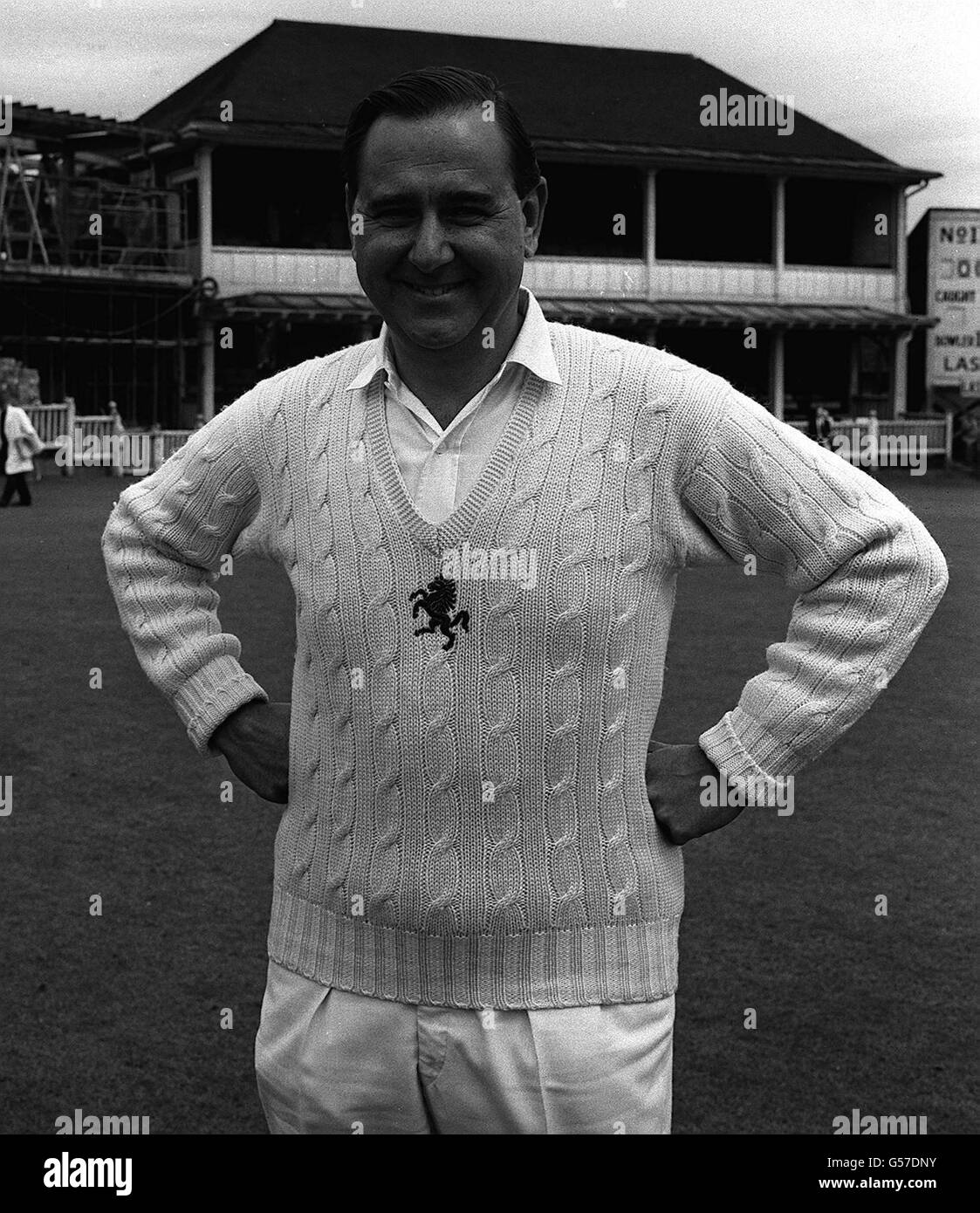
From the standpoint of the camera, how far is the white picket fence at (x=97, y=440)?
32.3 m

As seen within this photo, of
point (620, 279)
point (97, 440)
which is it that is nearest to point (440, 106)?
point (97, 440)

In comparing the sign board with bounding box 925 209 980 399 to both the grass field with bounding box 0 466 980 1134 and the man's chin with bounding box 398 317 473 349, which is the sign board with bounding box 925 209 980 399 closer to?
the grass field with bounding box 0 466 980 1134

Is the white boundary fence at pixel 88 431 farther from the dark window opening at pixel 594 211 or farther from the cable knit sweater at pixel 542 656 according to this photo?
the cable knit sweater at pixel 542 656

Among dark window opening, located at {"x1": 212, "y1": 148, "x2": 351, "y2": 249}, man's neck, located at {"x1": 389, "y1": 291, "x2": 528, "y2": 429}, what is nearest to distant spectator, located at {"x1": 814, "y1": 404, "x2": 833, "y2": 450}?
dark window opening, located at {"x1": 212, "y1": 148, "x2": 351, "y2": 249}

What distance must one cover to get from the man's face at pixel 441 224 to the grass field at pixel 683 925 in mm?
2591

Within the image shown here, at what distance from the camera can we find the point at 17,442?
25125 millimetres

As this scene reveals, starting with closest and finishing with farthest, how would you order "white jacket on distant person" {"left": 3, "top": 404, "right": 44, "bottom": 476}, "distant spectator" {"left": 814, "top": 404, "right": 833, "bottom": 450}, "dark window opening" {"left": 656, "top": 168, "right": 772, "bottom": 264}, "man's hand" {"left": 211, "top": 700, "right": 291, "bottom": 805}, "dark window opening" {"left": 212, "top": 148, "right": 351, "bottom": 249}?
"man's hand" {"left": 211, "top": 700, "right": 291, "bottom": 805}
"white jacket on distant person" {"left": 3, "top": 404, "right": 44, "bottom": 476}
"distant spectator" {"left": 814, "top": 404, "right": 833, "bottom": 450}
"dark window opening" {"left": 212, "top": 148, "right": 351, "bottom": 249}
"dark window opening" {"left": 656, "top": 168, "right": 772, "bottom": 264}

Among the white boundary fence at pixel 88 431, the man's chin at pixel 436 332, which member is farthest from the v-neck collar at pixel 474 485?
the white boundary fence at pixel 88 431

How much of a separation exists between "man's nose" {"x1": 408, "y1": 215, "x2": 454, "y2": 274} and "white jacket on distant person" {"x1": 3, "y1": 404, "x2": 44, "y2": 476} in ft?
75.8

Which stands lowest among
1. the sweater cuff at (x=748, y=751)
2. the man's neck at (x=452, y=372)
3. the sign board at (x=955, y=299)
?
the sweater cuff at (x=748, y=751)

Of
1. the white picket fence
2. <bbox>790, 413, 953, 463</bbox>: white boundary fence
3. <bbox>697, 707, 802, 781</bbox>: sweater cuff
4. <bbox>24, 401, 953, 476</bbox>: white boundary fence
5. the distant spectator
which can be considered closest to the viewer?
<bbox>697, 707, 802, 781</bbox>: sweater cuff

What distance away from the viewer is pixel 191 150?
35.8 m

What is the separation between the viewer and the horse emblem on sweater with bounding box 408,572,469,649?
2.78 m

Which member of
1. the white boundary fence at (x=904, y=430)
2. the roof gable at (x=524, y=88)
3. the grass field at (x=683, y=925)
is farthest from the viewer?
the white boundary fence at (x=904, y=430)
